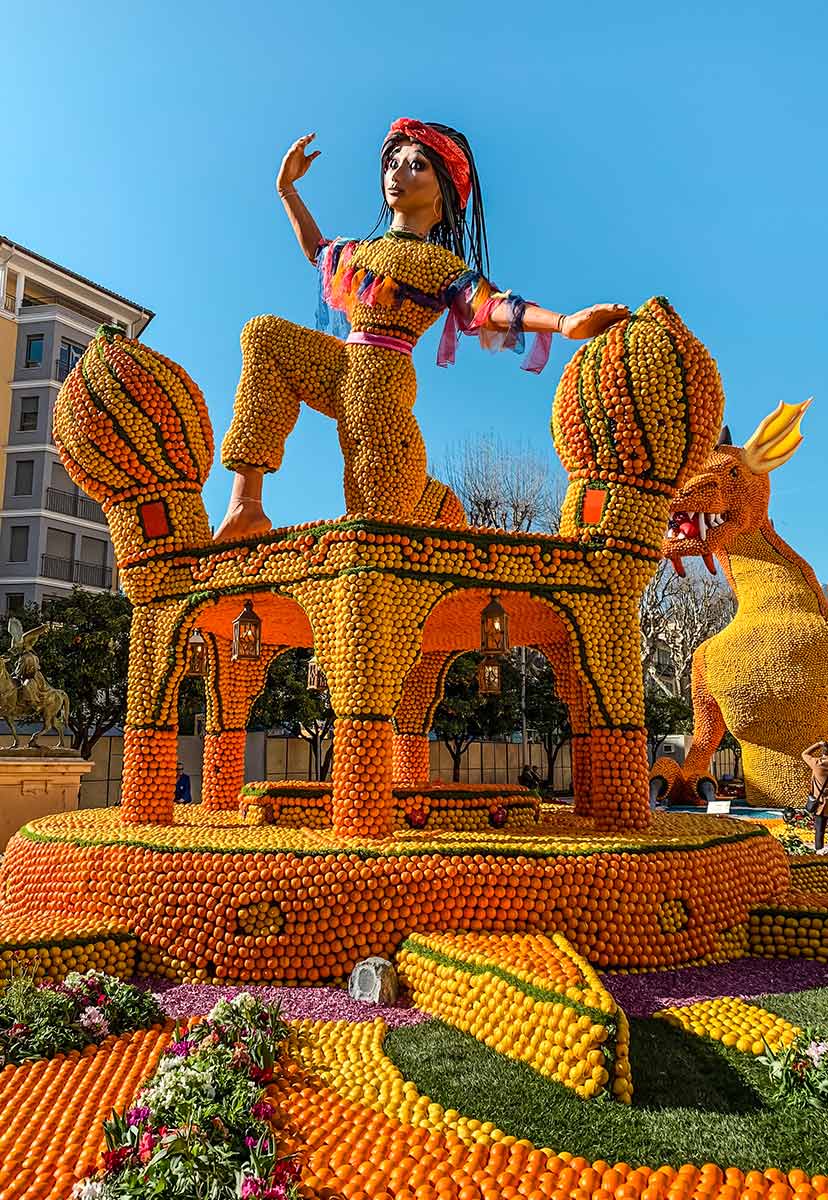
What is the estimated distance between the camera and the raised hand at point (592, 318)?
30.8 feet

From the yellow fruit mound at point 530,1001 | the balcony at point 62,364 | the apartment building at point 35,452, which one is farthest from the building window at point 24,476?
the yellow fruit mound at point 530,1001

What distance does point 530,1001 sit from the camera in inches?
200

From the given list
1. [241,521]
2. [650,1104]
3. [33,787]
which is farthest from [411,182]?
[33,787]

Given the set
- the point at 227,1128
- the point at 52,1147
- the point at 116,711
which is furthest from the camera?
the point at 116,711

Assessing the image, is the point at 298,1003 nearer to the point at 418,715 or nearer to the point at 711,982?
the point at 711,982

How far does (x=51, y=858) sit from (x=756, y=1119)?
6318 millimetres

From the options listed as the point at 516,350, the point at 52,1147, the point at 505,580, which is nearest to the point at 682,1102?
the point at 52,1147

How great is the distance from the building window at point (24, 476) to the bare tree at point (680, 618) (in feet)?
69.5

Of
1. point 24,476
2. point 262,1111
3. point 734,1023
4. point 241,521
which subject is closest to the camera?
point 262,1111

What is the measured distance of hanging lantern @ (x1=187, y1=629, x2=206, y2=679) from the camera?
32.7 feet

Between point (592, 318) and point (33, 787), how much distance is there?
1044 centimetres

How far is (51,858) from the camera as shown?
8148mm

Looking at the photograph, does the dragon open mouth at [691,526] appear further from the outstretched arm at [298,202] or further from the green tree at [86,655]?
the green tree at [86,655]

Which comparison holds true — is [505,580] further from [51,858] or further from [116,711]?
[116,711]
